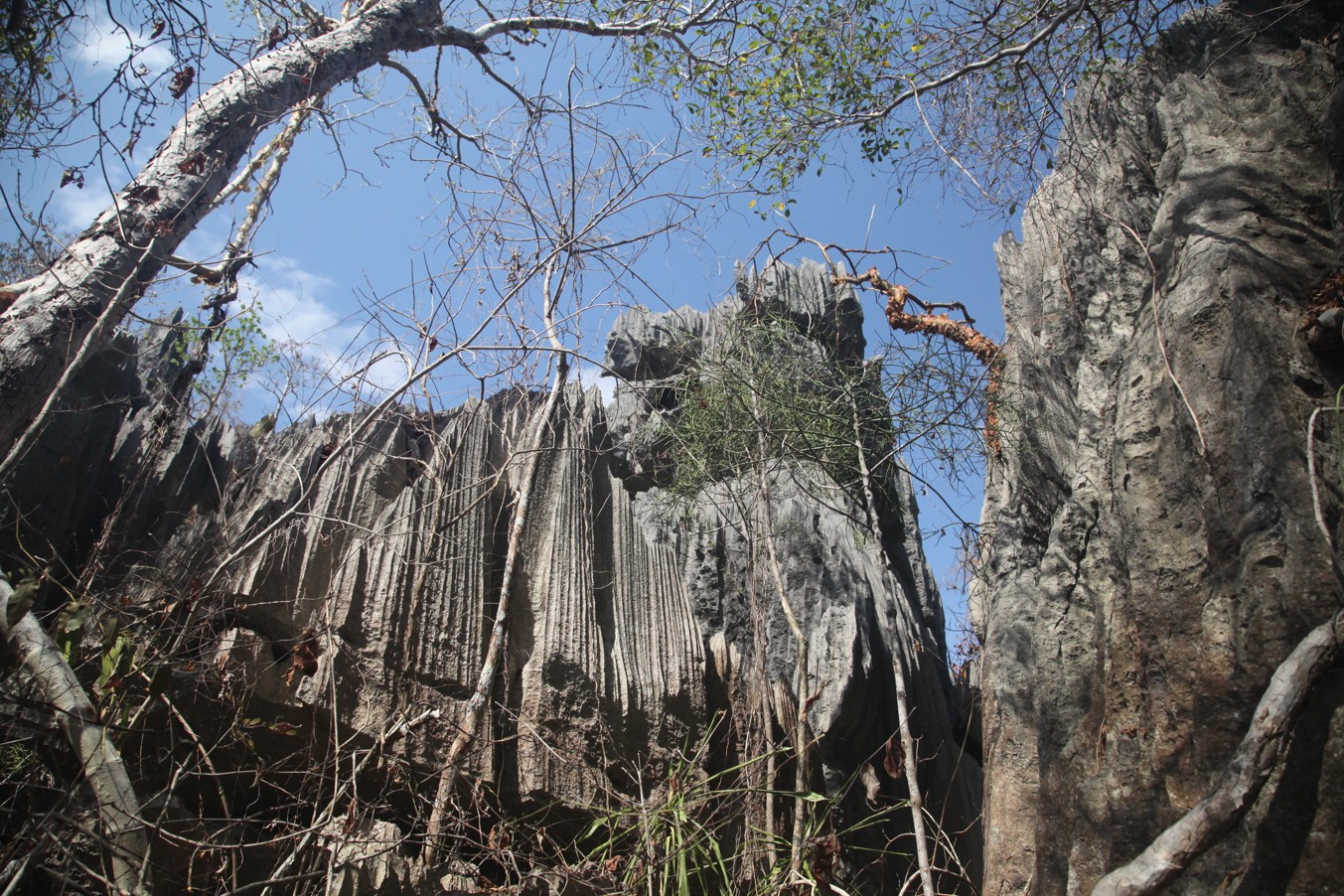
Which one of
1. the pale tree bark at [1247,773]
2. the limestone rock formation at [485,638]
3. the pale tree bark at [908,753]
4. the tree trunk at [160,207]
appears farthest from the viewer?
the limestone rock formation at [485,638]

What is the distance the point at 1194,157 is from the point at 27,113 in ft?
15.0

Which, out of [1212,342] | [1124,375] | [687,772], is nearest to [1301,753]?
[1212,342]

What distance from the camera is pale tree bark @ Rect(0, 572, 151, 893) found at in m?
2.54

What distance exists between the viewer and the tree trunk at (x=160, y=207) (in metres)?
3.14

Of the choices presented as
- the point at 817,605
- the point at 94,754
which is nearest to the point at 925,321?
the point at 817,605

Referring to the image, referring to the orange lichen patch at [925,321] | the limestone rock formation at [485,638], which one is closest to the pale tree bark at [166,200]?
the limestone rock formation at [485,638]

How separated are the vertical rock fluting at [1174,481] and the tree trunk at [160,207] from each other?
151 inches

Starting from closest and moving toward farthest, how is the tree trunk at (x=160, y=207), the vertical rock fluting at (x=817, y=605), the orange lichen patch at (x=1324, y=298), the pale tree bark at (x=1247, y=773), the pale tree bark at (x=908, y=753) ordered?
the pale tree bark at (x=1247, y=773)
the orange lichen patch at (x=1324, y=298)
the tree trunk at (x=160, y=207)
the pale tree bark at (x=908, y=753)
the vertical rock fluting at (x=817, y=605)

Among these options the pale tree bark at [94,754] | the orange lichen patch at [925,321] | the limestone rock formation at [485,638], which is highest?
the orange lichen patch at [925,321]

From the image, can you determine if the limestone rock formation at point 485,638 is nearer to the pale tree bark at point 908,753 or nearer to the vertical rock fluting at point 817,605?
the vertical rock fluting at point 817,605

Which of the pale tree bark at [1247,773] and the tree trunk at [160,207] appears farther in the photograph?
the tree trunk at [160,207]

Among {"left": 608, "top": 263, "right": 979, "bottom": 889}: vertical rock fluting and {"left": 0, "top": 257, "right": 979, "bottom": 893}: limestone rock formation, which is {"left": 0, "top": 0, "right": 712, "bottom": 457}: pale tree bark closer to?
{"left": 0, "top": 257, "right": 979, "bottom": 893}: limestone rock formation

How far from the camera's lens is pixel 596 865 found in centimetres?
354

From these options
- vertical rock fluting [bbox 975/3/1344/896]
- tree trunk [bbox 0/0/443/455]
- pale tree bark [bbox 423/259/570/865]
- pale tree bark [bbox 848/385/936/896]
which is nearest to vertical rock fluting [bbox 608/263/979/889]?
pale tree bark [bbox 848/385/936/896]
